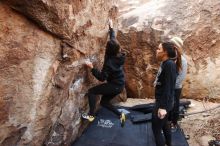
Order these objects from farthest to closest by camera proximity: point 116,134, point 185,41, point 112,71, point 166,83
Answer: point 185,41 < point 116,134 < point 112,71 < point 166,83

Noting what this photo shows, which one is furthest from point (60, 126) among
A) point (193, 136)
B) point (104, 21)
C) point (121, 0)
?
point (121, 0)

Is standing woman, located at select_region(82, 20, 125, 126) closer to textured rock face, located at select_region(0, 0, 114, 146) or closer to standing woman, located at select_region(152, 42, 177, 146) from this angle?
textured rock face, located at select_region(0, 0, 114, 146)

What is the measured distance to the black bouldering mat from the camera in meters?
5.47

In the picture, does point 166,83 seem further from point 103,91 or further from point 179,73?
point 103,91

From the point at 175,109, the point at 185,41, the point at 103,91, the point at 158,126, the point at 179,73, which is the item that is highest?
the point at 185,41

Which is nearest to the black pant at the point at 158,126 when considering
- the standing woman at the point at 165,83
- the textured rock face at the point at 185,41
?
the standing woman at the point at 165,83

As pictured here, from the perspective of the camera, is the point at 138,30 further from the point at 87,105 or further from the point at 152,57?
the point at 87,105

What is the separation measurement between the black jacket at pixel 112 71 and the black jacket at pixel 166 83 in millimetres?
1128

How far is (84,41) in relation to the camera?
17.1 ft

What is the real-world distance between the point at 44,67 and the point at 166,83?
1564mm

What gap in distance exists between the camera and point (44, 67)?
171 inches

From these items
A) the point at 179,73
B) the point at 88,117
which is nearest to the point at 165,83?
the point at 179,73

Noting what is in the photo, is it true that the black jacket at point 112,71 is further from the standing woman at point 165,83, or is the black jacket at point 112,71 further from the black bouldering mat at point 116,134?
the standing woman at point 165,83

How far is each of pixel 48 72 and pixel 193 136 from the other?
2.90 m
